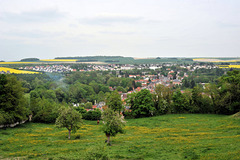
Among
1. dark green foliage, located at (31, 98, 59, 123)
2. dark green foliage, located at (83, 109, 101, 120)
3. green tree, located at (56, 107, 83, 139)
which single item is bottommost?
dark green foliage, located at (83, 109, 101, 120)

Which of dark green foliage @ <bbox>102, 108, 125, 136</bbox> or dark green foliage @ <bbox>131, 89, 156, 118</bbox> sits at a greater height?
dark green foliage @ <bbox>102, 108, 125, 136</bbox>

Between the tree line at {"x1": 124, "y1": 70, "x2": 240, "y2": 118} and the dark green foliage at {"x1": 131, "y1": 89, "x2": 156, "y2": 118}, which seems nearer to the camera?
the tree line at {"x1": 124, "y1": 70, "x2": 240, "y2": 118}

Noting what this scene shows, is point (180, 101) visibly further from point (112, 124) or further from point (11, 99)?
point (11, 99)

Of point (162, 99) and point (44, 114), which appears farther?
point (162, 99)

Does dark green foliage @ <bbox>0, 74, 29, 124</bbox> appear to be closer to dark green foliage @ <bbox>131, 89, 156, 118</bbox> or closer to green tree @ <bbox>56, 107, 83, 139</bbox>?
green tree @ <bbox>56, 107, 83, 139</bbox>

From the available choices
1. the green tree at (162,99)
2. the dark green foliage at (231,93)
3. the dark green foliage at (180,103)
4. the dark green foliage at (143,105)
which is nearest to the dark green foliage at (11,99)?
the dark green foliage at (143,105)

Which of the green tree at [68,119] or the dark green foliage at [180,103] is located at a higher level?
the green tree at [68,119]

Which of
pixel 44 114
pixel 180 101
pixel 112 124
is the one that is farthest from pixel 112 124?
pixel 180 101

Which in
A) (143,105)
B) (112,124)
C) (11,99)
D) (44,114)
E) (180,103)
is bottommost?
(44,114)

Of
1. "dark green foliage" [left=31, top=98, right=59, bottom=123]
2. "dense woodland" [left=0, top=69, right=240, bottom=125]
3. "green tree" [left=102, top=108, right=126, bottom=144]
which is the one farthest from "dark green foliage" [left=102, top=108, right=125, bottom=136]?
"dark green foliage" [left=31, top=98, right=59, bottom=123]

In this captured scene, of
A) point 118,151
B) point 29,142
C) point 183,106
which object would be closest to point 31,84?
point 183,106

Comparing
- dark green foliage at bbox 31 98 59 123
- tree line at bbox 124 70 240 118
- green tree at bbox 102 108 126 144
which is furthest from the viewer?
tree line at bbox 124 70 240 118

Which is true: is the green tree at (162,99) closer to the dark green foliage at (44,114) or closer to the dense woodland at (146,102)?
the dense woodland at (146,102)

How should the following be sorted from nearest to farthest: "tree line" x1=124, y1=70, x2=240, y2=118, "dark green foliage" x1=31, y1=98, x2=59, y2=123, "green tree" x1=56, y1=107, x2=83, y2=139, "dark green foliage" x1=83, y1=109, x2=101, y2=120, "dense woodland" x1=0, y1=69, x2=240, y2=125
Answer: "green tree" x1=56, y1=107, x2=83, y2=139, "dense woodland" x1=0, y1=69, x2=240, y2=125, "dark green foliage" x1=31, y1=98, x2=59, y2=123, "tree line" x1=124, y1=70, x2=240, y2=118, "dark green foliage" x1=83, y1=109, x2=101, y2=120
